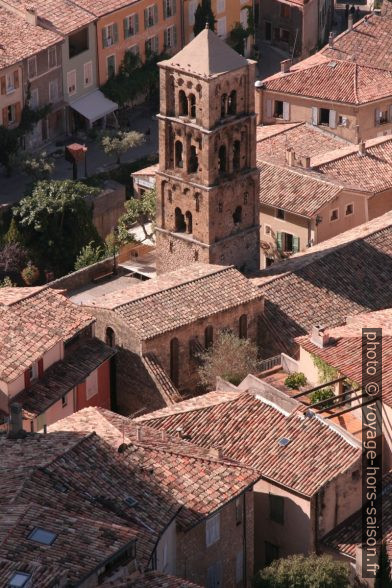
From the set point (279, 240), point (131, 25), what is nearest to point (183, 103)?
point (279, 240)

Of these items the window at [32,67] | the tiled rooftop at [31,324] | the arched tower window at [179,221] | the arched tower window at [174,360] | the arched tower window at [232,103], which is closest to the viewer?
the tiled rooftop at [31,324]

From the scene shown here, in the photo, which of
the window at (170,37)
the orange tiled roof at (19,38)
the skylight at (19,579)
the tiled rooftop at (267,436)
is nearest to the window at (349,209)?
the tiled rooftop at (267,436)

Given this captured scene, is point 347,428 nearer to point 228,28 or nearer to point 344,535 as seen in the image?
point 344,535

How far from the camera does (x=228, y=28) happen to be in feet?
432

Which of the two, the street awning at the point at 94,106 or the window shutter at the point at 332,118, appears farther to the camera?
the street awning at the point at 94,106

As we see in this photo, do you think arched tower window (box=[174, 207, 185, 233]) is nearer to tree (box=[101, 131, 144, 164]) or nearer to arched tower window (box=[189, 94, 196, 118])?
arched tower window (box=[189, 94, 196, 118])

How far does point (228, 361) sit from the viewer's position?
8600 cm

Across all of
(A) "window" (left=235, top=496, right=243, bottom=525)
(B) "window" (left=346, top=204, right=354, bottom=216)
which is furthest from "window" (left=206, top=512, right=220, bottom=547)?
(B) "window" (left=346, top=204, right=354, bottom=216)

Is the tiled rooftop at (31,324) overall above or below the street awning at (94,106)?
above

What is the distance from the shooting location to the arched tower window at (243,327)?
88812 mm

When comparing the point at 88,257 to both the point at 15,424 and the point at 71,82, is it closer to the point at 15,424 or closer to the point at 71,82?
the point at 71,82

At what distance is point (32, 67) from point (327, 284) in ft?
108

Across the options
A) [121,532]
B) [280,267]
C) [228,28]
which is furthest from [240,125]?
[228,28]

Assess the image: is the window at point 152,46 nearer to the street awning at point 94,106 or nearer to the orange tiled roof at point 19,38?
the street awning at point 94,106
